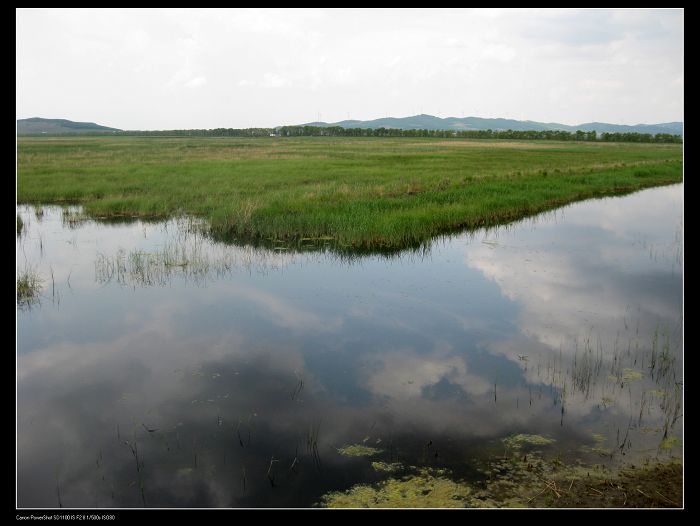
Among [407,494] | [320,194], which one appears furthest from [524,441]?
[320,194]

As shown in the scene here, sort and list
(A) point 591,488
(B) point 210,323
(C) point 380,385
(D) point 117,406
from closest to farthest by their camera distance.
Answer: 1. (A) point 591,488
2. (D) point 117,406
3. (C) point 380,385
4. (B) point 210,323

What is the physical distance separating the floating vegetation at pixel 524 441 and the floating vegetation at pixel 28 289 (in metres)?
10.8

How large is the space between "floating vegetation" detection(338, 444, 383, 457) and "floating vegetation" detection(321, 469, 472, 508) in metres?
0.60

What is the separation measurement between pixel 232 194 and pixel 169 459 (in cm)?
1888

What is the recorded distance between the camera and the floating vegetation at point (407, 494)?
18.2 ft

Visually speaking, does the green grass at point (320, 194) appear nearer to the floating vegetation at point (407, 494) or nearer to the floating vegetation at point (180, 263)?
the floating vegetation at point (180, 263)

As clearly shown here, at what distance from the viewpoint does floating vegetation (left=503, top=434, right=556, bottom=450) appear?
660 cm

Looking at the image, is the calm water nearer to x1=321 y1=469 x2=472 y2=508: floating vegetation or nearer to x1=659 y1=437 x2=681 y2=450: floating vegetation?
x1=659 y1=437 x2=681 y2=450: floating vegetation

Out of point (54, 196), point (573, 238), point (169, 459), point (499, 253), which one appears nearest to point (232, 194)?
point (54, 196)

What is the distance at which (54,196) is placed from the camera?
82.5 ft

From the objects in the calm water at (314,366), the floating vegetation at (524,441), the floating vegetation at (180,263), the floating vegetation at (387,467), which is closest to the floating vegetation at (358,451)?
the calm water at (314,366)
